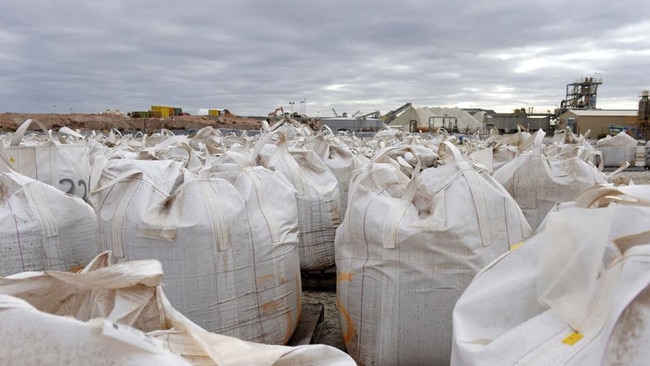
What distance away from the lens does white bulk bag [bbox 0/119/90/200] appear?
278 cm

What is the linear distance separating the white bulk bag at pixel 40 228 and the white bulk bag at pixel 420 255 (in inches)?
41.7

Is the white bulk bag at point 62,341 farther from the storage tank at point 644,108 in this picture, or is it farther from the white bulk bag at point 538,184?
the storage tank at point 644,108

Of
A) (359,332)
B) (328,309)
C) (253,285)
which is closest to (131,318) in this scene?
(253,285)

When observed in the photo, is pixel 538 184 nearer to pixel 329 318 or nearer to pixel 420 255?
pixel 329 318

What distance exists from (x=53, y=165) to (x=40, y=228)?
3.47 feet

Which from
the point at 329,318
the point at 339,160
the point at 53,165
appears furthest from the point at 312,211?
the point at 53,165

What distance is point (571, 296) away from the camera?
0.96 meters

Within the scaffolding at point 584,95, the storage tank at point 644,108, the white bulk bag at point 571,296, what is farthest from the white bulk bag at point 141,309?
the scaffolding at point 584,95

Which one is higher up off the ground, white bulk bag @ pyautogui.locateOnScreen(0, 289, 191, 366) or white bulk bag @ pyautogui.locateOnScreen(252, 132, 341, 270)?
white bulk bag @ pyautogui.locateOnScreen(0, 289, 191, 366)

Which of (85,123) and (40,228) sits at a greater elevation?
(85,123)

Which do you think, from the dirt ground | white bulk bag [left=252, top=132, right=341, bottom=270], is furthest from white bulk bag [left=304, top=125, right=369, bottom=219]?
the dirt ground

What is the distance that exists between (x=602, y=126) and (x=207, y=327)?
27326 mm

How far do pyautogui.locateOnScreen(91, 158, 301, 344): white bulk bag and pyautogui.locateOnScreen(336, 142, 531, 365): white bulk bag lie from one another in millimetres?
304

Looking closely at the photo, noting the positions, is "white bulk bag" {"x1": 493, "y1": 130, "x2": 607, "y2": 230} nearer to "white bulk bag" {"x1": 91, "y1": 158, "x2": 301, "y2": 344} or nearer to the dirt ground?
"white bulk bag" {"x1": 91, "y1": 158, "x2": 301, "y2": 344}
